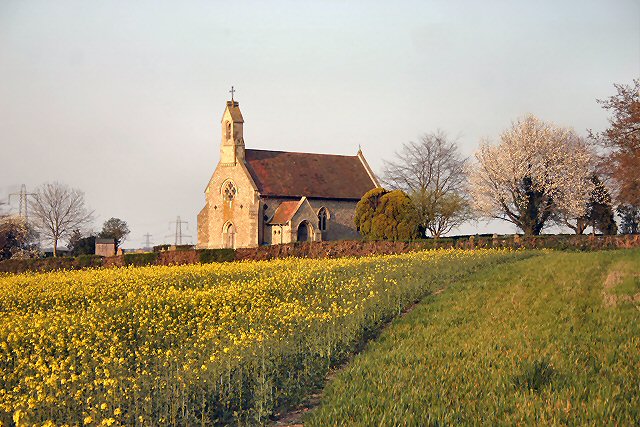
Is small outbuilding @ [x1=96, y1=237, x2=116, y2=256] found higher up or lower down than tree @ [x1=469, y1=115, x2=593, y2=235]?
lower down

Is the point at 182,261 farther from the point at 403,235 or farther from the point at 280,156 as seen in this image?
the point at 280,156

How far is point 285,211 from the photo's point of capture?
64500mm

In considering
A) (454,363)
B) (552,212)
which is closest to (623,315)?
(454,363)

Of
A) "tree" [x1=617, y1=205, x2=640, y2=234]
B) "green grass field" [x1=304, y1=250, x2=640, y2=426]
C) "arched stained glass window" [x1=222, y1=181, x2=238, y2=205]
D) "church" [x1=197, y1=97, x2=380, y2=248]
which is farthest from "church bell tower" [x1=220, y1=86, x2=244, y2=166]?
"green grass field" [x1=304, y1=250, x2=640, y2=426]

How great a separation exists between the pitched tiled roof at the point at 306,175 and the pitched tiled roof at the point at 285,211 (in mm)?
1293

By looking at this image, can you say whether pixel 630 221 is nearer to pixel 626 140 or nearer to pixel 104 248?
pixel 626 140

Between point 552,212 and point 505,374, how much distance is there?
58.5 metres

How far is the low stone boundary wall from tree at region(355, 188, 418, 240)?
278 inches

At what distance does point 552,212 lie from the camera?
67438mm

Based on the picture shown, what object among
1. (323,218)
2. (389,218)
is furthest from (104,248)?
(389,218)

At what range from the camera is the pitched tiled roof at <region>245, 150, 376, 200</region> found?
6719 cm

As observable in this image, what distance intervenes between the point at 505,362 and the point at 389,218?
1640 inches

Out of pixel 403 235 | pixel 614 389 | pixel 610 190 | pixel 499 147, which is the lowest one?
pixel 614 389

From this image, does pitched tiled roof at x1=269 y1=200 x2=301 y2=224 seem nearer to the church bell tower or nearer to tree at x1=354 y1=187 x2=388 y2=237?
the church bell tower
